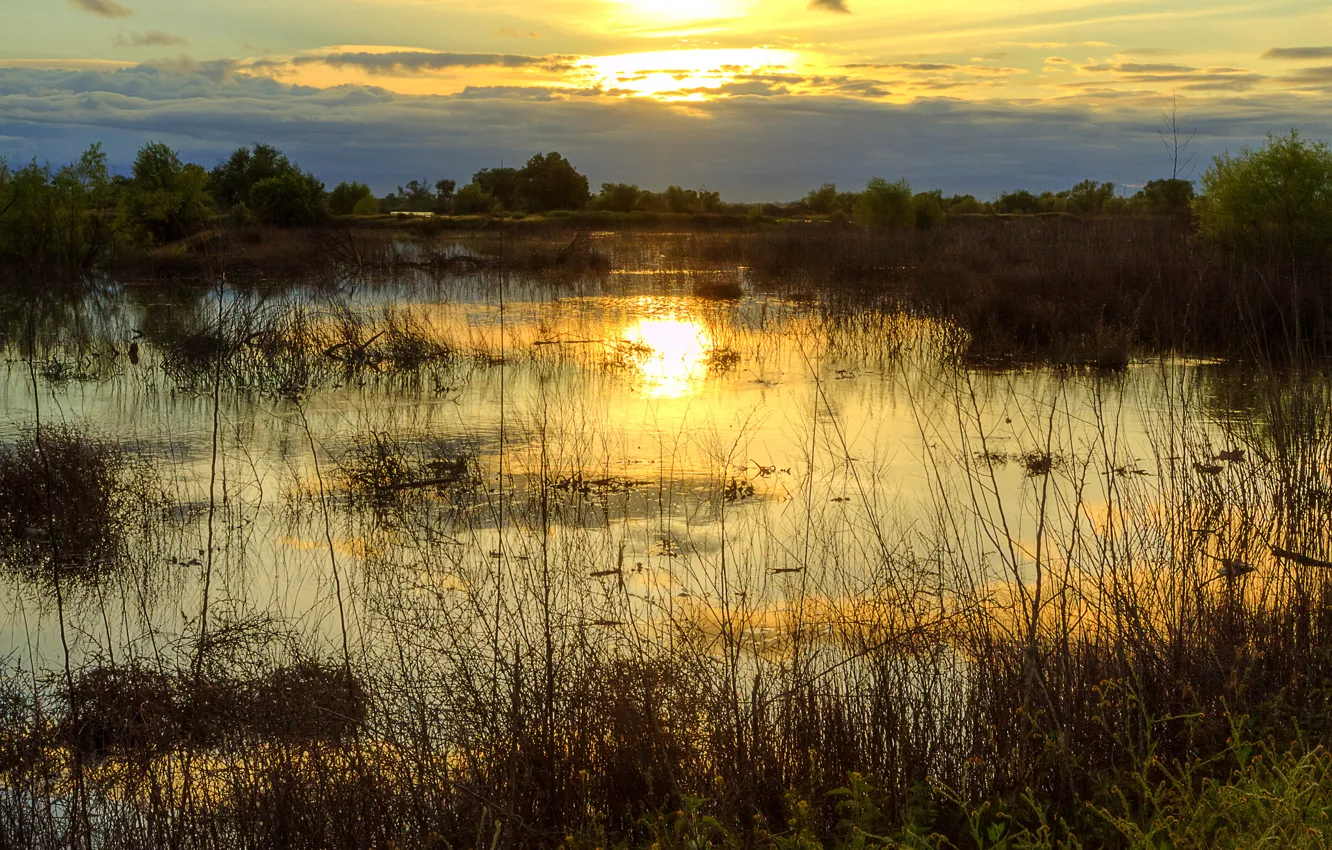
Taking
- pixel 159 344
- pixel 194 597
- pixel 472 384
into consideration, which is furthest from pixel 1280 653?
pixel 159 344

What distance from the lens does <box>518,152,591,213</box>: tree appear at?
54094 millimetres

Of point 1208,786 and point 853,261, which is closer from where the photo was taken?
point 1208,786

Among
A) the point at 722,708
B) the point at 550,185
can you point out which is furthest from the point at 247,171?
the point at 722,708

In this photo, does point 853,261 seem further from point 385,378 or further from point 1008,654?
point 1008,654

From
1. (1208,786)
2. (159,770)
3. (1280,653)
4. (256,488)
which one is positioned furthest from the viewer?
(256,488)

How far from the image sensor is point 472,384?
1438 cm

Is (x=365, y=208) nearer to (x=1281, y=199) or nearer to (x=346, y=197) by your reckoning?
(x=346, y=197)

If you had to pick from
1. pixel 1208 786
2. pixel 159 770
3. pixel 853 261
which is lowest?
pixel 159 770

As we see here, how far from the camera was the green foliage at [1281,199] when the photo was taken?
59.7ft

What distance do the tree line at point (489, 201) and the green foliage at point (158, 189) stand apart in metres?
0.04

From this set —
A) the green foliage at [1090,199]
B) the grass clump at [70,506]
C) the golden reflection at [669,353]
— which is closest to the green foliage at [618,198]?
the green foliage at [1090,199]

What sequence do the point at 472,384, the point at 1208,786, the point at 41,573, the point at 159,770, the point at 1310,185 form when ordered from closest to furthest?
the point at 1208,786
the point at 159,770
the point at 41,573
the point at 472,384
the point at 1310,185

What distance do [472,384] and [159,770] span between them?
990 centimetres

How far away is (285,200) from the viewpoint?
39844mm
